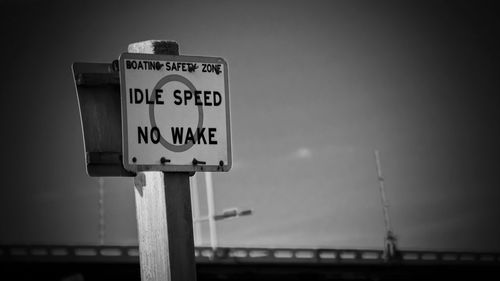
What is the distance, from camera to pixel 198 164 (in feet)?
27.0

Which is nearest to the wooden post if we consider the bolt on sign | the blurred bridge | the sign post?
the sign post

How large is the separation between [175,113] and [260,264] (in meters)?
82.2

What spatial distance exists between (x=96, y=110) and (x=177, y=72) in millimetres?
558

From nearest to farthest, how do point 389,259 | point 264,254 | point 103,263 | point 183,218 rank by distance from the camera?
point 183,218, point 103,263, point 264,254, point 389,259

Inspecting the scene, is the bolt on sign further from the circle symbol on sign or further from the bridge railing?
the bridge railing

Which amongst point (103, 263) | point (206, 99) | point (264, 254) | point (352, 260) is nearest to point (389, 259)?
point (352, 260)

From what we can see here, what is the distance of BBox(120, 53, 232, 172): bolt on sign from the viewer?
8.07 meters

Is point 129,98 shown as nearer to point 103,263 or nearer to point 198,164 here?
point 198,164

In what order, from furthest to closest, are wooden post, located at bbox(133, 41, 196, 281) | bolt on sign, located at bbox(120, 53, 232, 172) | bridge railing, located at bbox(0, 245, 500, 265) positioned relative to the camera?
bridge railing, located at bbox(0, 245, 500, 265) → bolt on sign, located at bbox(120, 53, 232, 172) → wooden post, located at bbox(133, 41, 196, 281)

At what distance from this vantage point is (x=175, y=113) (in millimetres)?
8172

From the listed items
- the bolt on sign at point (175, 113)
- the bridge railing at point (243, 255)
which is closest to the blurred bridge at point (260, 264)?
the bridge railing at point (243, 255)

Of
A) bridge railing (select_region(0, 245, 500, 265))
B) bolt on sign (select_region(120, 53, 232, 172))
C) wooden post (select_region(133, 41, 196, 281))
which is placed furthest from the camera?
bridge railing (select_region(0, 245, 500, 265))

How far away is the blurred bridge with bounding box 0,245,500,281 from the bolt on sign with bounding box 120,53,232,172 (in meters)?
74.2

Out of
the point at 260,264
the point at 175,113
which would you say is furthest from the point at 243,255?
the point at 175,113
